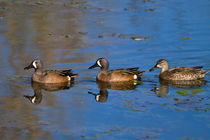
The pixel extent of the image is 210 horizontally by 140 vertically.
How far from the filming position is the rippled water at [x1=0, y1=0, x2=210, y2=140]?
8.88 meters

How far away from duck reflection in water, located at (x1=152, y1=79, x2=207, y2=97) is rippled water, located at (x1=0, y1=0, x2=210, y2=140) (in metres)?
0.03

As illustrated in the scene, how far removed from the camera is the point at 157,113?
948 cm

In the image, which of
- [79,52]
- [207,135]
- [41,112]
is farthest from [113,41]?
[207,135]

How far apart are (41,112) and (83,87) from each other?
7.53 feet

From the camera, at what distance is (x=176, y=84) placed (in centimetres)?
1225

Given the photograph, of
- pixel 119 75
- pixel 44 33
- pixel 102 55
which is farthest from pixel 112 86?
pixel 44 33

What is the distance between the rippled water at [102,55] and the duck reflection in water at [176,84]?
0.03 meters

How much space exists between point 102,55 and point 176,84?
3.07 metres

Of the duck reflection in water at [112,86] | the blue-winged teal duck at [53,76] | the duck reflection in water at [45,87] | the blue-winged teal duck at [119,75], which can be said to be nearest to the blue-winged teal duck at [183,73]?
the blue-winged teal duck at [119,75]

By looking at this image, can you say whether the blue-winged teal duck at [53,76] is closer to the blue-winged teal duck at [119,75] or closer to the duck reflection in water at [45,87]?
the duck reflection in water at [45,87]

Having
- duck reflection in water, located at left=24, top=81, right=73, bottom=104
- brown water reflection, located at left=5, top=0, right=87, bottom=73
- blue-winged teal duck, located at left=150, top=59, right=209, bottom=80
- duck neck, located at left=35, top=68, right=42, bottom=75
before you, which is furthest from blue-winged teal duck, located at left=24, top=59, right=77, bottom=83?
blue-winged teal duck, located at left=150, top=59, right=209, bottom=80

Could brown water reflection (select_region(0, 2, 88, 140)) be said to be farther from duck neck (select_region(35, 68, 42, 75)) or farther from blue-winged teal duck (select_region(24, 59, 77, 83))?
duck neck (select_region(35, 68, 42, 75))

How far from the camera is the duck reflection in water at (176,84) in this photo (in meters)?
11.5

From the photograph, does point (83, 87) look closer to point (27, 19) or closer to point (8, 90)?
point (8, 90)
